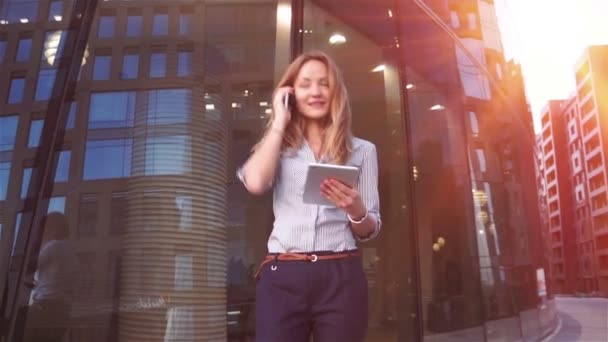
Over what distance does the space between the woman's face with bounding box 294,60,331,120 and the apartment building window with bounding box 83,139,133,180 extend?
2037 mm

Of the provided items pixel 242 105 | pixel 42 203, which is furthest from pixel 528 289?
pixel 42 203

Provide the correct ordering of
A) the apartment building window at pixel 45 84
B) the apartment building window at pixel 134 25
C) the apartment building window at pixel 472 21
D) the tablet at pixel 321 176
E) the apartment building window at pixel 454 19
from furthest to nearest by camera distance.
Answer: the apartment building window at pixel 472 21, the apartment building window at pixel 454 19, the apartment building window at pixel 134 25, the apartment building window at pixel 45 84, the tablet at pixel 321 176

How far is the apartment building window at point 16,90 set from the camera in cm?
298

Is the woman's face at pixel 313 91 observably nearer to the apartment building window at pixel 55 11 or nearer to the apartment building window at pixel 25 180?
the apartment building window at pixel 25 180

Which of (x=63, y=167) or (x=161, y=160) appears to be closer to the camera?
(x=63, y=167)

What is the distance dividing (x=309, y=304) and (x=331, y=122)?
54 cm

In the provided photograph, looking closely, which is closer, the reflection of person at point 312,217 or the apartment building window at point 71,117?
the reflection of person at point 312,217

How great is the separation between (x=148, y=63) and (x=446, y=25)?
4340mm

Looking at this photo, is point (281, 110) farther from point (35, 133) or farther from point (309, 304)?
point (35, 133)

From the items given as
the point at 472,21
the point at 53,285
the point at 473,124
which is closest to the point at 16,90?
the point at 53,285

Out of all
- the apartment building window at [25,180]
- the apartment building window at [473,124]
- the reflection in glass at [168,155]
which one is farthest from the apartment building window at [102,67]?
the apartment building window at [473,124]

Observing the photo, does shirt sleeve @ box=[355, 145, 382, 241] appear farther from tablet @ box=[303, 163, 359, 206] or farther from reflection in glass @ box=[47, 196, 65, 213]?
reflection in glass @ box=[47, 196, 65, 213]

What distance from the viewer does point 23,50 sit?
307 cm

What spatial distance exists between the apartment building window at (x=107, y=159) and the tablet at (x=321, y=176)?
2.20 meters
